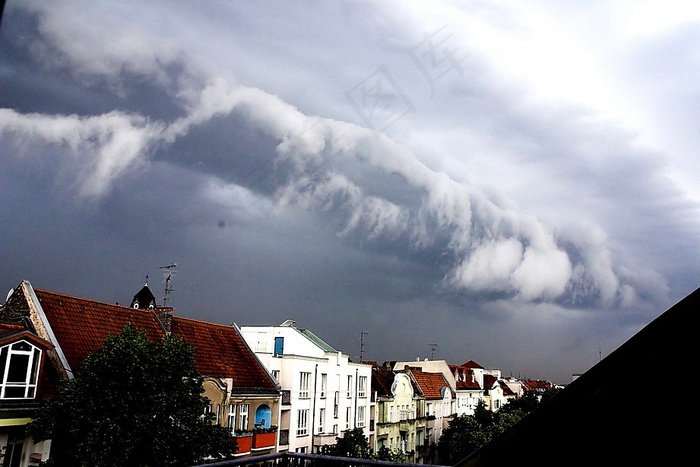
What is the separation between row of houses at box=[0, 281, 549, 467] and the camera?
18734mm

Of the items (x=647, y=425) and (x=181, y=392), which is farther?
(x=181, y=392)

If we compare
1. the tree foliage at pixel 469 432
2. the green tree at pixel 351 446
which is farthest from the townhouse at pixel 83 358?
the tree foliage at pixel 469 432

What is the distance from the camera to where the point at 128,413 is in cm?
1672

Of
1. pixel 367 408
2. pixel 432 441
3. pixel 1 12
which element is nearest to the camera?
pixel 1 12

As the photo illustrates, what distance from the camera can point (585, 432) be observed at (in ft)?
5.71

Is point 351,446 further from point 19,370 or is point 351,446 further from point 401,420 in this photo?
point 19,370

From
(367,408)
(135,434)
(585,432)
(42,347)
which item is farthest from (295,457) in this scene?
(367,408)

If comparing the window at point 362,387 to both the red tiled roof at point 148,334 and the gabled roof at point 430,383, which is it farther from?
the red tiled roof at point 148,334

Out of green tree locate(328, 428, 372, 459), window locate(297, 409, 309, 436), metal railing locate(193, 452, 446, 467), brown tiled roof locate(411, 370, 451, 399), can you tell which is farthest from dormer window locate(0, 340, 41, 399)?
brown tiled roof locate(411, 370, 451, 399)

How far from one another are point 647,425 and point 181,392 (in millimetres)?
17903

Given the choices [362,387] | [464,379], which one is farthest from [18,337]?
[464,379]

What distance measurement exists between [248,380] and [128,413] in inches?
589

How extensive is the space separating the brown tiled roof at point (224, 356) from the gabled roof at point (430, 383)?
23.5 metres

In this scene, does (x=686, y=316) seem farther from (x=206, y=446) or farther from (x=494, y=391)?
(x=494, y=391)
